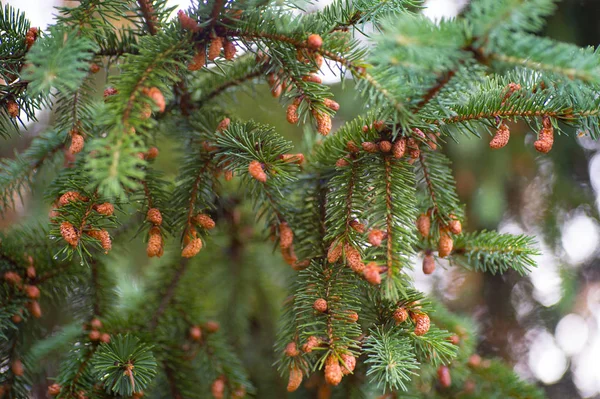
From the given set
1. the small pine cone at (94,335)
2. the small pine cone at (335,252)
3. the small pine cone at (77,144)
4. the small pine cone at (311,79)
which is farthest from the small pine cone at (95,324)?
the small pine cone at (311,79)

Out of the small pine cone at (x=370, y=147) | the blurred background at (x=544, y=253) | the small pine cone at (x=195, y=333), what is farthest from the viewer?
the blurred background at (x=544, y=253)

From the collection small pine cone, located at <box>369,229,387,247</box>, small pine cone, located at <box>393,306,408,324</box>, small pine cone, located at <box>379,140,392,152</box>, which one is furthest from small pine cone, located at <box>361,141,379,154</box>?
small pine cone, located at <box>393,306,408,324</box>

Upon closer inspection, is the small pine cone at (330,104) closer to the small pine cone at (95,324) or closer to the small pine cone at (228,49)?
the small pine cone at (228,49)

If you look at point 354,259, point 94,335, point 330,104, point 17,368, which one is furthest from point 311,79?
point 17,368

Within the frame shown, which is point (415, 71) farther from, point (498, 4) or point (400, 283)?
point (400, 283)

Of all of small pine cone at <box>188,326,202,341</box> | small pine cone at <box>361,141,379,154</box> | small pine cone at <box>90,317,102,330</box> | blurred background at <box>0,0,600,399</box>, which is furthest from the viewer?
blurred background at <box>0,0,600,399</box>

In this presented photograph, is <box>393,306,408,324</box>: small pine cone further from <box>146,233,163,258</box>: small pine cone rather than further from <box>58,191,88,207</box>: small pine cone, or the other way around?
<box>58,191,88,207</box>: small pine cone
